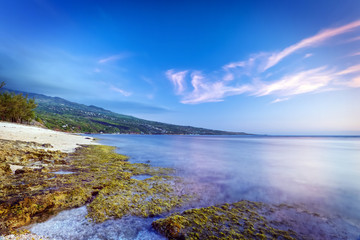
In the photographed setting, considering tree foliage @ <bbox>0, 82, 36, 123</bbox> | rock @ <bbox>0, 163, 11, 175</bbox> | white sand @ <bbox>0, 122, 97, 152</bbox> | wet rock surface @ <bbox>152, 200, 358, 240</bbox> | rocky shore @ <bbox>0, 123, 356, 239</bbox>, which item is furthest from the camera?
tree foliage @ <bbox>0, 82, 36, 123</bbox>

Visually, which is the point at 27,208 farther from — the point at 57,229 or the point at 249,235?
the point at 249,235

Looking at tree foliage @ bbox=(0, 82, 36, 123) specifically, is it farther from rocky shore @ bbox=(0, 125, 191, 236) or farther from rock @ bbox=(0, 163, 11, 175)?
rock @ bbox=(0, 163, 11, 175)

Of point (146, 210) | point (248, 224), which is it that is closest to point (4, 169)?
point (146, 210)

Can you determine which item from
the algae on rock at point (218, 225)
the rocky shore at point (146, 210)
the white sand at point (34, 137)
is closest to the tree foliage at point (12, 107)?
the white sand at point (34, 137)

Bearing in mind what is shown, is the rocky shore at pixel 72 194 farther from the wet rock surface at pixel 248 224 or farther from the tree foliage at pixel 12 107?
the tree foliage at pixel 12 107

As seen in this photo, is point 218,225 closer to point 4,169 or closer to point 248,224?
point 248,224

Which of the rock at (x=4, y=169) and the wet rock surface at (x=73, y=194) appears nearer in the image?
the wet rock surface at (x=73, y=194)

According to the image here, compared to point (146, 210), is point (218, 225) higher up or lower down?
lower down

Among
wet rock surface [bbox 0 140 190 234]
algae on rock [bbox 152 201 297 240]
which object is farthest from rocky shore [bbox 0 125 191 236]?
algae on rock [bbox 152 201 297 240]

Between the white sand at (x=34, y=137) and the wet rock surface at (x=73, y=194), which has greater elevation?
the white sand at (x=34, y=137)

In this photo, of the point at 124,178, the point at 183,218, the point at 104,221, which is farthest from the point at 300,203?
the point at 124,178

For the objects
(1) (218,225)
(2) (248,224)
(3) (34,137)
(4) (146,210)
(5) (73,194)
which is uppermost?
(3) (34,137)

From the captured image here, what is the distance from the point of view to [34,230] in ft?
18.2

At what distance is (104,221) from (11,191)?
17.4 feet
